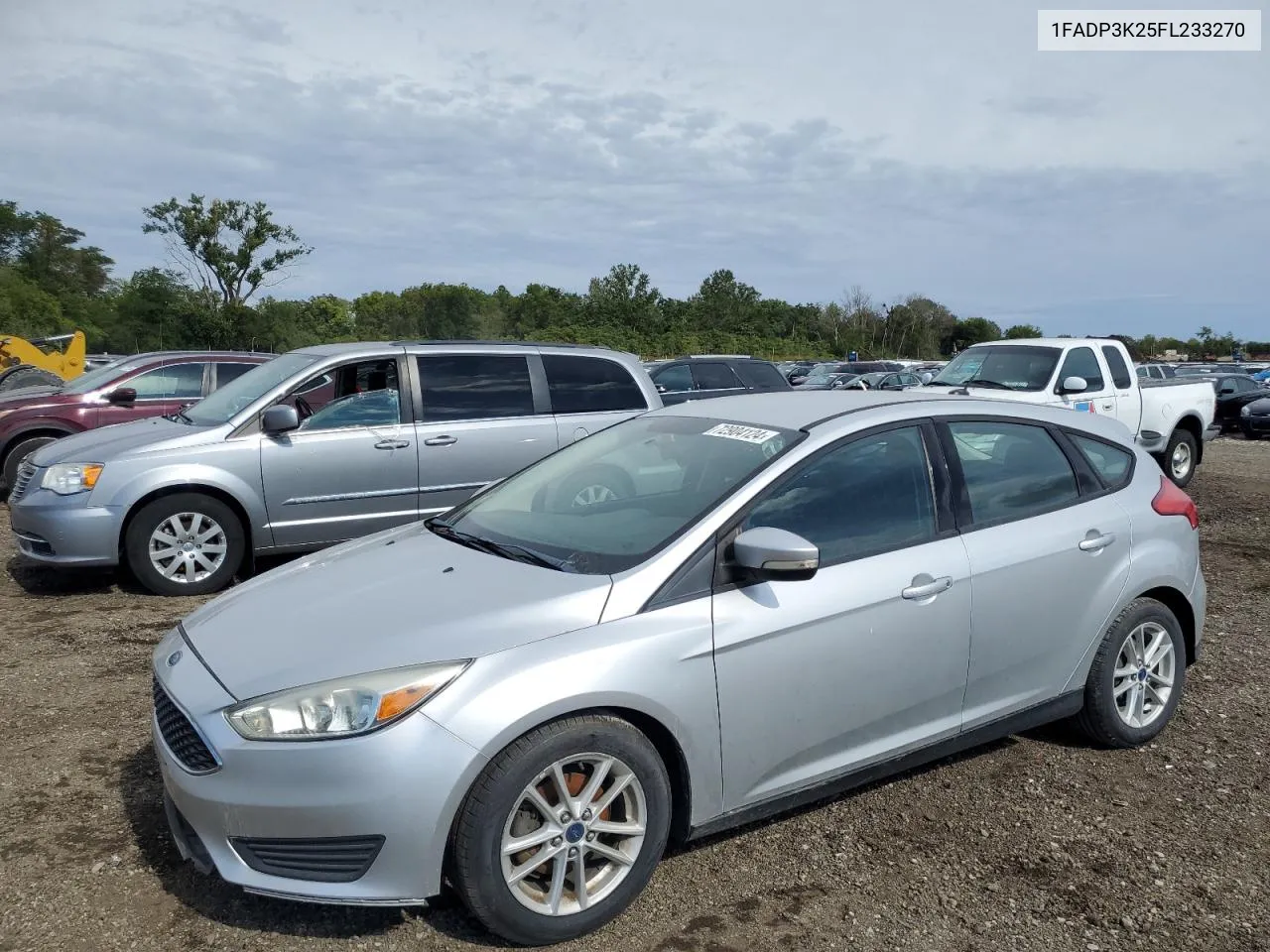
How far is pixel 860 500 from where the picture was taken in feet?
11.5

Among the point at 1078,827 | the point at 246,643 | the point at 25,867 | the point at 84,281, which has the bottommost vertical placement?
the point at 1078,827

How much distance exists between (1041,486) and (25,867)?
3993 millimetres

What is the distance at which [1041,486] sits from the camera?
4016 millimetres

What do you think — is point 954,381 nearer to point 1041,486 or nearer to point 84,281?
point 1041,486

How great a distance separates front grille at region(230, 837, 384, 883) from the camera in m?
2.63

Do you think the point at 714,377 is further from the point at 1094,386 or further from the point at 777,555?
the point at 777,555

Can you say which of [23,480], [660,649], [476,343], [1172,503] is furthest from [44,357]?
[1172,503]

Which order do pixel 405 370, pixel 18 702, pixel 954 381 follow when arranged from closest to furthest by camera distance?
pixel 18 702 < pixel 405 370 < pixel 954 381

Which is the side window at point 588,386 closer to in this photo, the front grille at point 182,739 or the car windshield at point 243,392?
the car windshield at point 243,392

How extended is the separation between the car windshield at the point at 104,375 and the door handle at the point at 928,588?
9638 millimetres

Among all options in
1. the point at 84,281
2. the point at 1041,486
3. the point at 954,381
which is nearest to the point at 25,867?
the point at 1041,486

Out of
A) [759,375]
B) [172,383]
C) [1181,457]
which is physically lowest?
[1181,457]

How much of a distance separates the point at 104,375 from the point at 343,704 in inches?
380

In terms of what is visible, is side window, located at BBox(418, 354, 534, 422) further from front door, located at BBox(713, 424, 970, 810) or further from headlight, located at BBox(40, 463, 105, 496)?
front door, located at BBox(713, 424, 970, 810)
